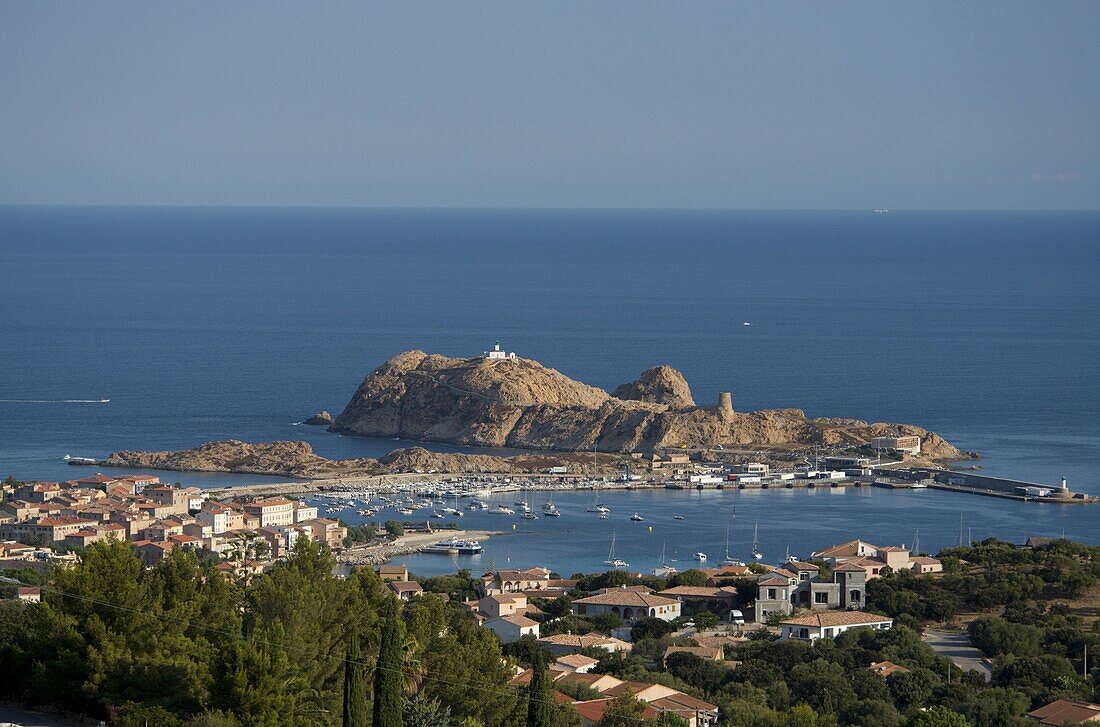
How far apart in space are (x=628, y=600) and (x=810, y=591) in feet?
11.4

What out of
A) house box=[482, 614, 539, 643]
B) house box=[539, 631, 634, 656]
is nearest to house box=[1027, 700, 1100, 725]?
house box=[539, 631, 634, 656]

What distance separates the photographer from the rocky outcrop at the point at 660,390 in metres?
74.8

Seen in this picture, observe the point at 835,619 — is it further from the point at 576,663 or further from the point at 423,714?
the point at 423,714

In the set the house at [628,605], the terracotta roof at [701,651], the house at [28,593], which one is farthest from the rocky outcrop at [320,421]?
the terracotta roof at [701,651]

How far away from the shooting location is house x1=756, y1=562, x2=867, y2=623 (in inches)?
1372

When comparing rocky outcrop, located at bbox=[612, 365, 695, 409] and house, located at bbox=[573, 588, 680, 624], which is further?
rocky outcrop, located at bbox=[612, 365, 695, 409]

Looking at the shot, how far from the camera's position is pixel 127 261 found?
179 metres

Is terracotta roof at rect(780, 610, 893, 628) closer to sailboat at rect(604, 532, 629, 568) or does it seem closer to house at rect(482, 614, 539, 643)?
house at rect(482, 614, 539, 643)

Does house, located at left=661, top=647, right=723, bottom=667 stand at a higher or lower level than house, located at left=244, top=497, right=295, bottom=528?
higher

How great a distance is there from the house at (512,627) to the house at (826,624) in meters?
4.35

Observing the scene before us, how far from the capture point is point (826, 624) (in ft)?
105

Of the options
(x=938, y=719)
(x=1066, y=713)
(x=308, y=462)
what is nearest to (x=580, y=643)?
(x=1066, y=713)

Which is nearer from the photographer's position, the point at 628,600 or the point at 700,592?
the point at 628,600

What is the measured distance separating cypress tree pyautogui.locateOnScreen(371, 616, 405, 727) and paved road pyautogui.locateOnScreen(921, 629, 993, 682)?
1164 centimetres
